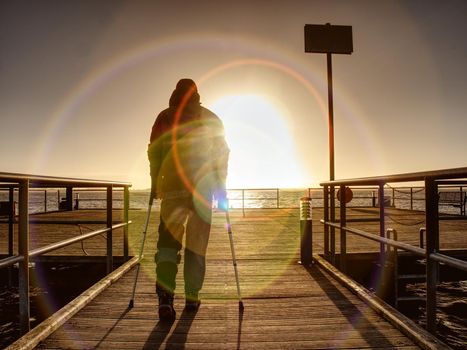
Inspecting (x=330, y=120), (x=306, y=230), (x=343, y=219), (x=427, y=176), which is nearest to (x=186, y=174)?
(x=427, y=176)

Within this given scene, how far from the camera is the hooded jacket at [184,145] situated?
402cm

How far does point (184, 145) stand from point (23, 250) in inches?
64.9

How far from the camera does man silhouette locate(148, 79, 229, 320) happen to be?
401 centimetres

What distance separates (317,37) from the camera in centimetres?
998

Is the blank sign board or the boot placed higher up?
the blank sign board

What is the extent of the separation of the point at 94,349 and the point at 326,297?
2.58 metres

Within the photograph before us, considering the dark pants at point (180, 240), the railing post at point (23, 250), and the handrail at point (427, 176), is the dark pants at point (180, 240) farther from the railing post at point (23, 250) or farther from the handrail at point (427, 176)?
the handrail at point (427, 176)

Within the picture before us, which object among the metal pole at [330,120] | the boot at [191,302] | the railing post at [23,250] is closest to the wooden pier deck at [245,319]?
the boot at [191,302]

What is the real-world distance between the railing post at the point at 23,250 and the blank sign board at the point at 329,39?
8.22 meters

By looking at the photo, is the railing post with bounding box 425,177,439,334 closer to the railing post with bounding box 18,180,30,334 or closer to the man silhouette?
the man silhouette

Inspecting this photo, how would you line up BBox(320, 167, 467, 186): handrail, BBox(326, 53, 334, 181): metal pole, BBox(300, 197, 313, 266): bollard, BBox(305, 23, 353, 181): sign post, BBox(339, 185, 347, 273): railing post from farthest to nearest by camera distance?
BBox(305, 23, 353, 181): sign post < BBox(326, 53, 334, 181): metal pole < BBox(300, 197, 313, 266): bollard < BBox(339, 185, 347, 273): railing post < BBox(320, 167, 467, 186): handrail

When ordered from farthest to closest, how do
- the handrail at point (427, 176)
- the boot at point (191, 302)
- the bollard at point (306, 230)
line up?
the bollard at point (306, 230) < the boot at point (191, 302) < the handrail at point (427, 176)

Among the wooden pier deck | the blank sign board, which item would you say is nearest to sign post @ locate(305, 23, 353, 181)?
the blank sign board

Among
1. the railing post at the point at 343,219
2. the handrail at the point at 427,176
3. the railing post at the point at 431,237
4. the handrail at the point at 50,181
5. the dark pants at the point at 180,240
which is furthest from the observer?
the railing post at the point at 343,219
